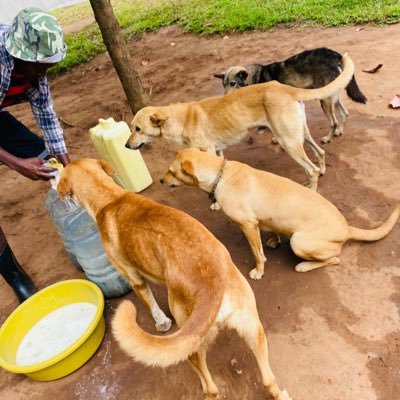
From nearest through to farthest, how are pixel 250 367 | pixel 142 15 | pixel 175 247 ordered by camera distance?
pixel 175 247, pixel 250 367, pixel 142 15

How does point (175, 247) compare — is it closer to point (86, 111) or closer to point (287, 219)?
point (287, 219)

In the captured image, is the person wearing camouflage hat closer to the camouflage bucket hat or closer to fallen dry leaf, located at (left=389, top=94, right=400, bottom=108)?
the camouflage bucket hat

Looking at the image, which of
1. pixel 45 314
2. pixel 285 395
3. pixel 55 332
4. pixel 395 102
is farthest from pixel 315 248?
pixel 395 102

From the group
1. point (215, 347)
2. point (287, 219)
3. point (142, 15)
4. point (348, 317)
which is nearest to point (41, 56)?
point (287, 219)

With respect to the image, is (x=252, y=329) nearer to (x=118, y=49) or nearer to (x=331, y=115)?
(x=331, y=115)

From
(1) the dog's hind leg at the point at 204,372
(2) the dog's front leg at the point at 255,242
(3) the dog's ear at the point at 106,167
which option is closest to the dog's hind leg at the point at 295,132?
(2) the dog's front leg at the point at 255,242

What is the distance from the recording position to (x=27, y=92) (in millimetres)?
3959

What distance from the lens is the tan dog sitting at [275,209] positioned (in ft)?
11.8

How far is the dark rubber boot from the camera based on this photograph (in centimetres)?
402

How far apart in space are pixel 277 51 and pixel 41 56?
5970 millimetres

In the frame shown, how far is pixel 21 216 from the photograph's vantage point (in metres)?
5.88

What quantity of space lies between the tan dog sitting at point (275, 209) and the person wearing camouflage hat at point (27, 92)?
1.43m

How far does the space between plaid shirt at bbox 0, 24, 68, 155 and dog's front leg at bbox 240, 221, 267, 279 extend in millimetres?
2249

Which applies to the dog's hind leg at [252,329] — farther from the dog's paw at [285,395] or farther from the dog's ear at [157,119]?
the dog's ear at [157,119]
